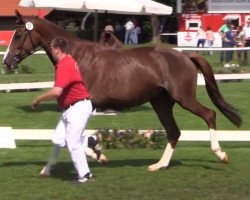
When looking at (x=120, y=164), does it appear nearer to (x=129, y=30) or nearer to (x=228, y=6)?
(x=228, y=6)

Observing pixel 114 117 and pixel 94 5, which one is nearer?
pixel 114 117

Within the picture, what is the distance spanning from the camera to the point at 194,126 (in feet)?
54.4

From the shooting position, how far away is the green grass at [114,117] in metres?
16.6

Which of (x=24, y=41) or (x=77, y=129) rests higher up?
(x=24, y=41)

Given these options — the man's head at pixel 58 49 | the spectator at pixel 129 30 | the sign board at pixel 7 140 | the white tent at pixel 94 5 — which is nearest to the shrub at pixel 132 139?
the sign board at pixel 7 140

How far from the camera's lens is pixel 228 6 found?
163 ft

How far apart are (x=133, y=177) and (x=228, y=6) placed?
1579 inches

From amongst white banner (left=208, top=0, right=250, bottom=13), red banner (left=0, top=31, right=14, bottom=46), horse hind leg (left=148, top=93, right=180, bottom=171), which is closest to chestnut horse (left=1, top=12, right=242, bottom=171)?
horse hind leg (left=148, top=93, right=180, bottom=171)

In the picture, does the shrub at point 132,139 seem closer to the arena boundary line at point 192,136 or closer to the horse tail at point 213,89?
the arena boundary line at point 192,136

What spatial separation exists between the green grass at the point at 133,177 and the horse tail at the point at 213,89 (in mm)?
664

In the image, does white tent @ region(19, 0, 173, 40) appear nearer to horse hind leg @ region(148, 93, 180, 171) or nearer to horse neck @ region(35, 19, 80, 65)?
horse hind leg @ region(148, 93, 180, 171)

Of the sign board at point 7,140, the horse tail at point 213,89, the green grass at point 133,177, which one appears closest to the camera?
the green grass at point 133,177

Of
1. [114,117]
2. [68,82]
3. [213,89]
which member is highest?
[68,82]

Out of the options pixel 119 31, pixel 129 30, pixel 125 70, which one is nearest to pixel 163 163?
pixel 125 70
